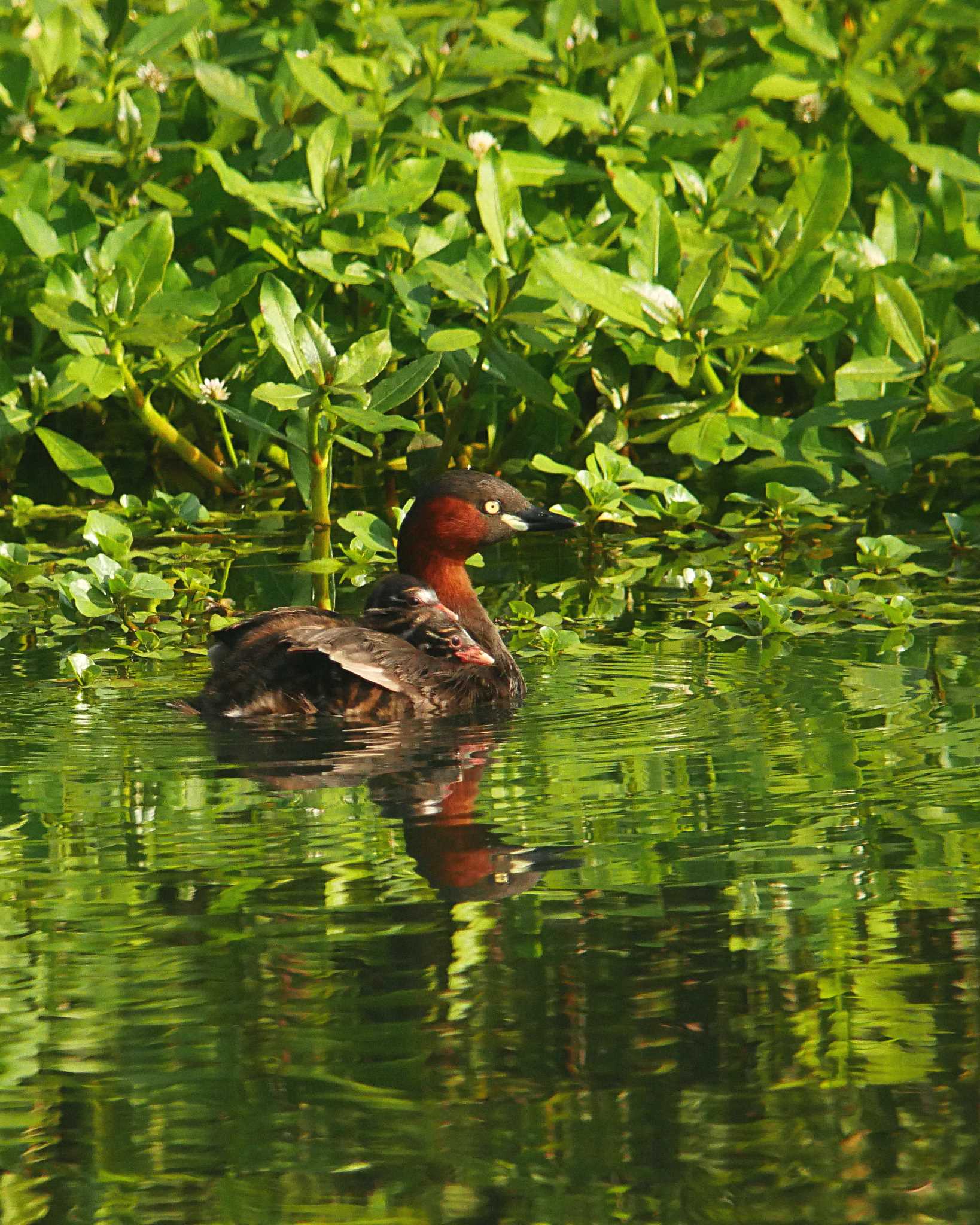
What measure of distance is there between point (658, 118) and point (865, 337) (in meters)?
1.56

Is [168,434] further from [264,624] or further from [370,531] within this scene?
[264,624]

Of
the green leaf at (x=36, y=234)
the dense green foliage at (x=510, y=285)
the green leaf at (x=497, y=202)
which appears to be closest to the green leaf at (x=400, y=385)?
the dense green foliage at (x=510, y=285)

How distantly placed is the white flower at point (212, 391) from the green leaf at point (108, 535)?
1119 mm

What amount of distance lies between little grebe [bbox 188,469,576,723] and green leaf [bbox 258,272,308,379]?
4.84 feet

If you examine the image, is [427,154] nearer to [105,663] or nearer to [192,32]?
[192,32]

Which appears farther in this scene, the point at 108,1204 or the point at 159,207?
the point at 159,207

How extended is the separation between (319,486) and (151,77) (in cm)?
314

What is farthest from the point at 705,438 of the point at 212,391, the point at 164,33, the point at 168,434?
the point at 164,33

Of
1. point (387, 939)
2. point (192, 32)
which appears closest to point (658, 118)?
point (192, 32)

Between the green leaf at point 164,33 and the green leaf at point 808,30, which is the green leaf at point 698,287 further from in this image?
the green leaf at point 164,33

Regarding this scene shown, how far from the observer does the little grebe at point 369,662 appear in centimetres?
571

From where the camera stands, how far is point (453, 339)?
7.81 m

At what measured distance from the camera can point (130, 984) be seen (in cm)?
359

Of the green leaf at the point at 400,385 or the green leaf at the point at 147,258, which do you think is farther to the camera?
the green leaf at the point at 147,258
